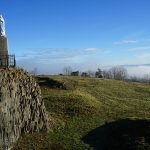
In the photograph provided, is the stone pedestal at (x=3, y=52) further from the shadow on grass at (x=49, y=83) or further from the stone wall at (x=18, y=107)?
the shadow on grass at (x=49, y=83)

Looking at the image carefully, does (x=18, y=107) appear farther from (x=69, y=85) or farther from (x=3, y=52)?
(x=69, y=85)

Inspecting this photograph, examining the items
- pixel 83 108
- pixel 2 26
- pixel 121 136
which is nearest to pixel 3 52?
pixel 2 26

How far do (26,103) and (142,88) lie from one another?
3709 centimetres

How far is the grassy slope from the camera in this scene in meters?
39.2

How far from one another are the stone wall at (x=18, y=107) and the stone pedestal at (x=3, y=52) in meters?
1.12

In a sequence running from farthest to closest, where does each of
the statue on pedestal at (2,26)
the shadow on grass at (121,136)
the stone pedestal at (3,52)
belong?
the statue on pedestal at (2,26) < the stone pedestal at (3,52) < the shadow on grass at (121,136)

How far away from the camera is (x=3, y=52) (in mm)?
39438

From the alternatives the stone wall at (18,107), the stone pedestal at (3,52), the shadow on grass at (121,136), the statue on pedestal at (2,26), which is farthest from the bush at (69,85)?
the statue on pedestal at (2,26)

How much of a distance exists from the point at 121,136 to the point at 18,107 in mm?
10957

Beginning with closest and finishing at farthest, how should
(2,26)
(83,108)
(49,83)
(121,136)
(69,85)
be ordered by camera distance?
1. (2,26)
2. (121,136)
3. (83,108)
4. (69,85)
5. (49,83)

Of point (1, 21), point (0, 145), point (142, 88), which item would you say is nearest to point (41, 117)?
point (0, 145)

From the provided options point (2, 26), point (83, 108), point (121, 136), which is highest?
point (2, 26)

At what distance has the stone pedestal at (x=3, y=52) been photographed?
38.9 meters

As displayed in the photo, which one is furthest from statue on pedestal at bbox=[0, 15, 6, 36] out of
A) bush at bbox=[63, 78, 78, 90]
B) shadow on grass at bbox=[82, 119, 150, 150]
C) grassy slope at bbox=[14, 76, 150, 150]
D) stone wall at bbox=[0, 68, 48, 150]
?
bush at bbox=[63, 78, 78, 90]
